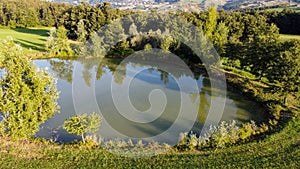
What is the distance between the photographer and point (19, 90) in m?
18.6

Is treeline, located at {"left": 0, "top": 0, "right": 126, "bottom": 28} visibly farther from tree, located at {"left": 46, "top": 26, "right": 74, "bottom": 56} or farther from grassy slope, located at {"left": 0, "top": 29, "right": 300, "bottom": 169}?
grassy slope, located at {"left": 0, "top": 29, "right": 300, "bottom": 169}

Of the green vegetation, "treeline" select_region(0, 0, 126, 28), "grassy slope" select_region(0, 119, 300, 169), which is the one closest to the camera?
"grassy slope" select_region(0, 119, 300, 169)

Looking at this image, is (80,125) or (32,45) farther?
(32,45)

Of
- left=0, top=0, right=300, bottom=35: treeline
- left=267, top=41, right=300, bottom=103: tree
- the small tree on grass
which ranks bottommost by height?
the small tree on grass

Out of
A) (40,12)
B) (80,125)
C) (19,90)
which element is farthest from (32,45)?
(80,125)

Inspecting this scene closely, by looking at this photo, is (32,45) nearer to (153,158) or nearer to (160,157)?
(153,158)

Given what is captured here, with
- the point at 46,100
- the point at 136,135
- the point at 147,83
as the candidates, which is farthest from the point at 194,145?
the point at 147,83

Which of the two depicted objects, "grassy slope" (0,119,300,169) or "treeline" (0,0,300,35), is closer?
"grassy slope" (0,119,300,169)

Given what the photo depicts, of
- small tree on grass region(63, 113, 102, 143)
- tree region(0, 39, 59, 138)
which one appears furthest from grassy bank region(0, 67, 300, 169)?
tree region(0, 39, 59, 138)

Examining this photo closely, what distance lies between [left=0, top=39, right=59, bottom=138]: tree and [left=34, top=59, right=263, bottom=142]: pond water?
11.2ft

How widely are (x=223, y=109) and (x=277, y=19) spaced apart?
158 ft

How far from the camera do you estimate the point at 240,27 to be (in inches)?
2334

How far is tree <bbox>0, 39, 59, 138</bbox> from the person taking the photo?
18.2m

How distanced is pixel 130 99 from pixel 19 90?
46.4ft
